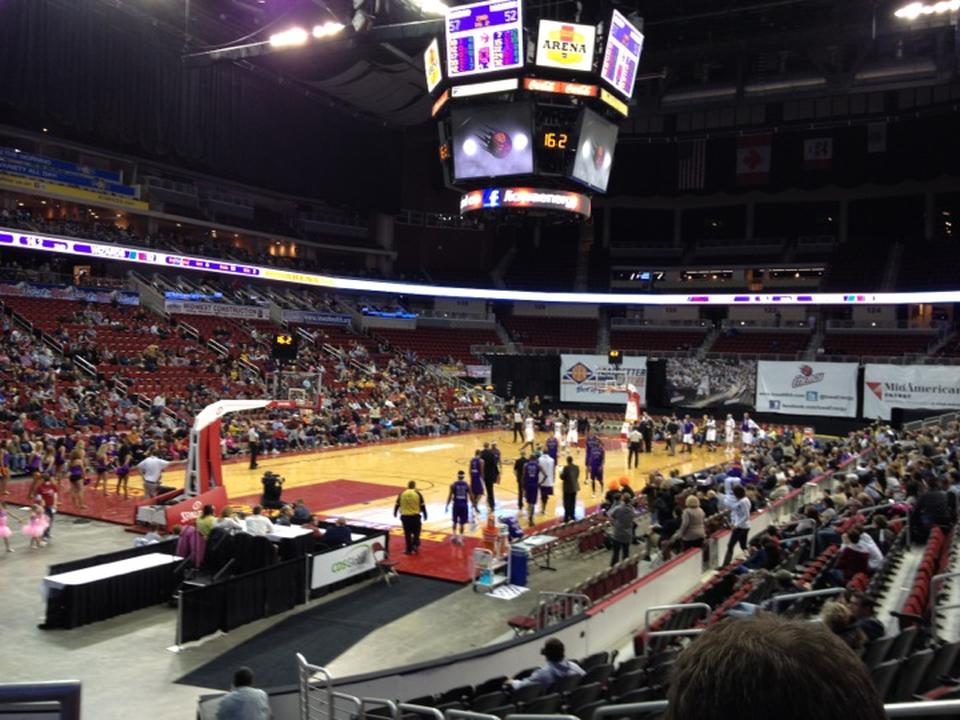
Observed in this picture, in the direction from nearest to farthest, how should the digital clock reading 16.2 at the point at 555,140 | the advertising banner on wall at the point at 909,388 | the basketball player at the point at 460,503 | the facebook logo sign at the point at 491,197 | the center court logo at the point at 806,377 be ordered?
the basketball player at the point at 460,503 < the digital clock reading 16.2 at the point at 555,140 < the facebook logo sign at the point at 491,197 < the advertising banner on wall at the point at 909,388 < the center court logo at the point at 806,377

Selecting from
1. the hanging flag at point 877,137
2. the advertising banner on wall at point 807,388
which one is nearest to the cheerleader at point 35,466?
the advertising banner on wall at point 807,388

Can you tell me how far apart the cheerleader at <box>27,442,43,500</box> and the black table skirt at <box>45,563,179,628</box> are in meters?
5.58

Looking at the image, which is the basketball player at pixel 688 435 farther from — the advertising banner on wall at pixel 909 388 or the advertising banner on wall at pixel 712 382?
the advertising banner on wall at pixel 909 388

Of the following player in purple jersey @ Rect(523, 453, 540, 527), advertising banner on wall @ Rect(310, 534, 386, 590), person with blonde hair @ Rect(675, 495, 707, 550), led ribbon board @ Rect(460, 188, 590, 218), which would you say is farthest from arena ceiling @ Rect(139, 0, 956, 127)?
person with blonde hair @ Rect(675, 495, 707, 550)

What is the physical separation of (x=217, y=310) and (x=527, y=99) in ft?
86.0

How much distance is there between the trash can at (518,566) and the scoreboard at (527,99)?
9.97 meters

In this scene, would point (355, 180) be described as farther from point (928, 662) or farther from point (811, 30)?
point (928, 662)

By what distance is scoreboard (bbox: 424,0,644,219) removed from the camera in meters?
19.2

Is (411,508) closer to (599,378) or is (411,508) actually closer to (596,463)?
(596,463)

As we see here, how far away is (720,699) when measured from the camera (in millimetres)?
1042

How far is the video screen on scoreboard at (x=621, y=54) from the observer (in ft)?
64.5

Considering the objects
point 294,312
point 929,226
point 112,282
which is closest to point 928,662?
point 112,282

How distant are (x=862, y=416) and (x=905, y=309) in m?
14.7

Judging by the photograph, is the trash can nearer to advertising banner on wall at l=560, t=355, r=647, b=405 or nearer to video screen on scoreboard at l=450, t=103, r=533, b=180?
video screen on scoreboard at l=450, t=103, r=533, b=180
